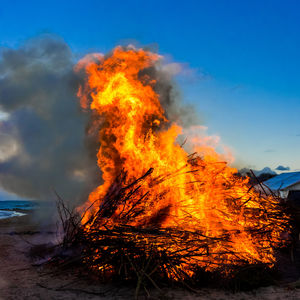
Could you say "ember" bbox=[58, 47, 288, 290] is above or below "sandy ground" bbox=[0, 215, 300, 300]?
above

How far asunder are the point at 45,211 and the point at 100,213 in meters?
11.9

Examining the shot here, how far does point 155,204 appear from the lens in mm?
6527

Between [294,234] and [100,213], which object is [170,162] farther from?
[294,234]

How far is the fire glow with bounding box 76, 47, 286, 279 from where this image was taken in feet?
19.1

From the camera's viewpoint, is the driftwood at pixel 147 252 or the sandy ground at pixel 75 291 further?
the driftwood at pixel 147 252

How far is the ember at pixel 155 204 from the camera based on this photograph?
18.0ft

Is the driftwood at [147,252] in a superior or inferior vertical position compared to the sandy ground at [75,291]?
superior

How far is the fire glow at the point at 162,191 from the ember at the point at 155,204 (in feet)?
0.07

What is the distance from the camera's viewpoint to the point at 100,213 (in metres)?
6.59

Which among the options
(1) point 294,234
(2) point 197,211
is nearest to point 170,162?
(2) point 197,211

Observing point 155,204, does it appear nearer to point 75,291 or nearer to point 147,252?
point 147,252

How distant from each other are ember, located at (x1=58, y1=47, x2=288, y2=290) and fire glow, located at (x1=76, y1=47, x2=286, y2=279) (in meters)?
0.02

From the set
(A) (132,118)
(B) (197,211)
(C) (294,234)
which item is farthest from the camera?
(A) (132,118)

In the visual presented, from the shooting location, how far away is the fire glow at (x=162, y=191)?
584 centimetres
